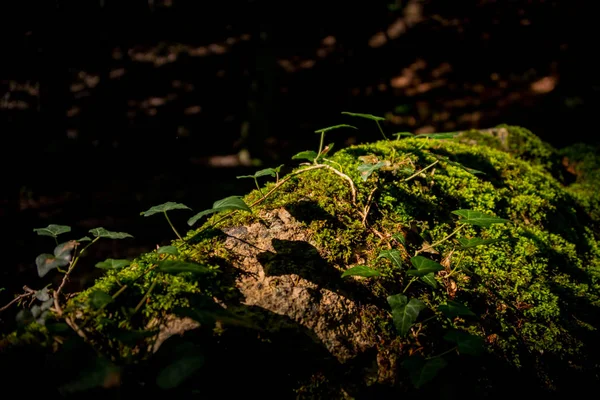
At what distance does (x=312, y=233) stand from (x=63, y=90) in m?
6.19

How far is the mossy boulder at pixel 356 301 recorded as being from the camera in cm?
101

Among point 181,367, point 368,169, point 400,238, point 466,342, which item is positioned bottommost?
point 466,342

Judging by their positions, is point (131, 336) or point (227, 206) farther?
point (227, 206)

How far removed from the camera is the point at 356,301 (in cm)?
121

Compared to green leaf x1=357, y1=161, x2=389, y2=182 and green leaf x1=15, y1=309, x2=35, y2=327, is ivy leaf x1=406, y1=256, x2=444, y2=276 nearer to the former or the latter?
green leaf x1=357, y1=161, x2=389, y2=182

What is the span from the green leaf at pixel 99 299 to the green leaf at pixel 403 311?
92 cm

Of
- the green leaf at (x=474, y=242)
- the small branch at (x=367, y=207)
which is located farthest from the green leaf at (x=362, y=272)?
the green leaf at (x=474, y=242)

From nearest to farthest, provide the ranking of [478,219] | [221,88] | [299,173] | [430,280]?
[430,280] < [478,219] < [299,173] < [221,88]

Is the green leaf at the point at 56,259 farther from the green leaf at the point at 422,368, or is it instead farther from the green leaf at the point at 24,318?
the green leaf at the point at 422,368

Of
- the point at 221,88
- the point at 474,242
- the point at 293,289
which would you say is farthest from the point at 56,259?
the point at 221,88

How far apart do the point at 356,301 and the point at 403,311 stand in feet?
0.57

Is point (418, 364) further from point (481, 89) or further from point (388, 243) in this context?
point (481, 89)

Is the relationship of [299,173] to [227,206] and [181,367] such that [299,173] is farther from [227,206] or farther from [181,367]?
[181,367]

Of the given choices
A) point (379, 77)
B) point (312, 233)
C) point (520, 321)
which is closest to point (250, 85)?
point (379, 77)
